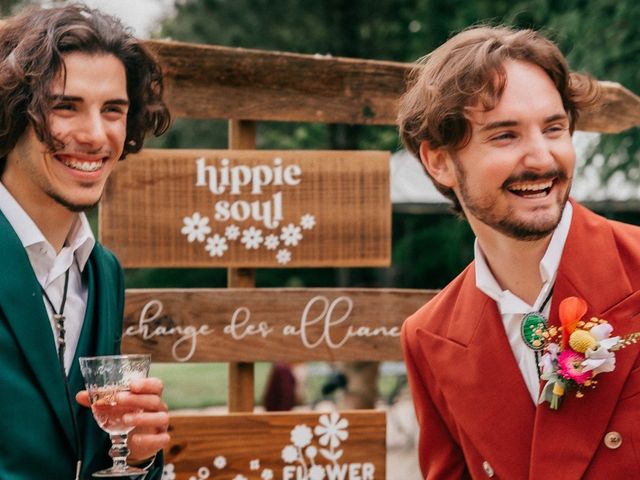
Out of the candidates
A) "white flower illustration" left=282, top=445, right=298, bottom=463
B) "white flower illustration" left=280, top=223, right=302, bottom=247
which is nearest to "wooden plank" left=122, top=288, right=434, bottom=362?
"white flower illustration" left=280, top=223, right=302, bottom=247

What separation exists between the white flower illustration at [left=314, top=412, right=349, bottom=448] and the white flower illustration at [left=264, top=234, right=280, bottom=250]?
0.73 meters

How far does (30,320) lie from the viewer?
9.34 feet

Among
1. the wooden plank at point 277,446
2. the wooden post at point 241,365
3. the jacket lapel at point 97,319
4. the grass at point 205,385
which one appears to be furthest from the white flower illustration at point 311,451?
the grass at point 205,385

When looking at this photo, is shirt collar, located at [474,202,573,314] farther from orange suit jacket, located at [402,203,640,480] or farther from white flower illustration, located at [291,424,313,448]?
white flower illustration, located at [291,424,313,448]

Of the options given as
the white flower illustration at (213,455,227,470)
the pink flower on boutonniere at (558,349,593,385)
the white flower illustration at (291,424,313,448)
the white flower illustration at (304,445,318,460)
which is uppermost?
the pink flower on boutonniere at (558,349,593,385)

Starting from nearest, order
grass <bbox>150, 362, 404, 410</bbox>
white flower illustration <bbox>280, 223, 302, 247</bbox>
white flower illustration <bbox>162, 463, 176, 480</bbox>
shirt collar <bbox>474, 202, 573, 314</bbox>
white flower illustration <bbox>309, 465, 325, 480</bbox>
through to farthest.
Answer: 1. shirt collar <bbox>474, 202, 573, 314</bbox>
2. white flower illustration <bbox>162, 463, 176, 480</bbox>
3. white flower illustration <bbox>309, 465, 325, 480</bbox>
4. white flower illustration <bbox>280, 223, 302, 247</bbox>
5. grass <bbox>150, 362, 404, 410</bbox>

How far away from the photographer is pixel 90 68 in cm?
310

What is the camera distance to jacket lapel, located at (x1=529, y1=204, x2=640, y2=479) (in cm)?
270

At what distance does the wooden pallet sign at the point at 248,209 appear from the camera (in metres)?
3.94

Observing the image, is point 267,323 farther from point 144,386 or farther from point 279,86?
point 144,386

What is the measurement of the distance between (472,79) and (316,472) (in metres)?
1.82

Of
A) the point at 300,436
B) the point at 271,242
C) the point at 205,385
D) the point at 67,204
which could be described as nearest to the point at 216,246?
the point at 271,242

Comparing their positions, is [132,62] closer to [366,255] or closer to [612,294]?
[366,255]

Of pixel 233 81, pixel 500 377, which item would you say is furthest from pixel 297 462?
pixel 233 81
